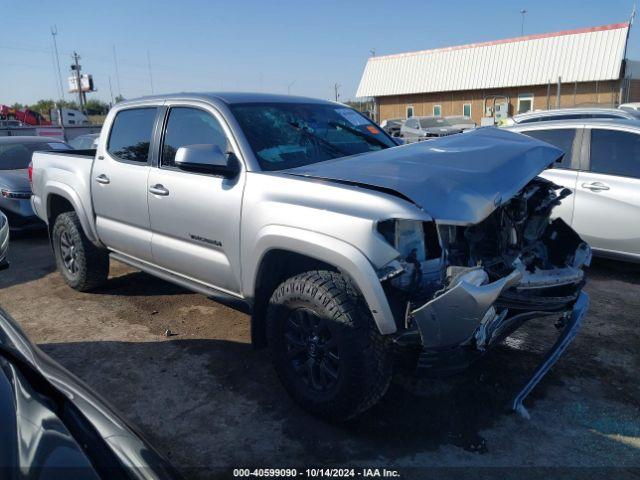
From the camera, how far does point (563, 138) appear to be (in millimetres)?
5945

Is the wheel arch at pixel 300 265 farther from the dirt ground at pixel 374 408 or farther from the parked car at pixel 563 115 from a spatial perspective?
the parked car at pixel 563 115

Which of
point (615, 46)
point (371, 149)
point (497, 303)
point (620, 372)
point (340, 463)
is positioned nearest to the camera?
point (340, 463)

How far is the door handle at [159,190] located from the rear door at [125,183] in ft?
0.46

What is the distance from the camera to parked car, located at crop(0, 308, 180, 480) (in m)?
1.34

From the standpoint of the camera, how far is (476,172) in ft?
9.73

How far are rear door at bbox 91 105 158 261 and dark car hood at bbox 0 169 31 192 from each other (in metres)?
3.89

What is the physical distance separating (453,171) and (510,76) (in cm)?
2852

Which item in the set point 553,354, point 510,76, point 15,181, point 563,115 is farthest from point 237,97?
point 510,76

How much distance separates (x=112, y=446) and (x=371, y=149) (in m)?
3.01

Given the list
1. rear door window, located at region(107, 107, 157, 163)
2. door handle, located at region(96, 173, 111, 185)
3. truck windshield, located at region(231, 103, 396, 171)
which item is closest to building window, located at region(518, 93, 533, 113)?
truck windshield, located at region(231, 103, 396, 171)

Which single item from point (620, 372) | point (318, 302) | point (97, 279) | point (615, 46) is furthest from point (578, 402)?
point (615, 46)

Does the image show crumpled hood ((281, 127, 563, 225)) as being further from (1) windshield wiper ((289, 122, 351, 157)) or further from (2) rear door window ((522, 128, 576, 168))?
(2) rear door window ((522, 128, 576, 168))

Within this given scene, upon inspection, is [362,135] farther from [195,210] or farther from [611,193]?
[611,193]

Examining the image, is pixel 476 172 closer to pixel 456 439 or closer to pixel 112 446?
pixel 456 439
